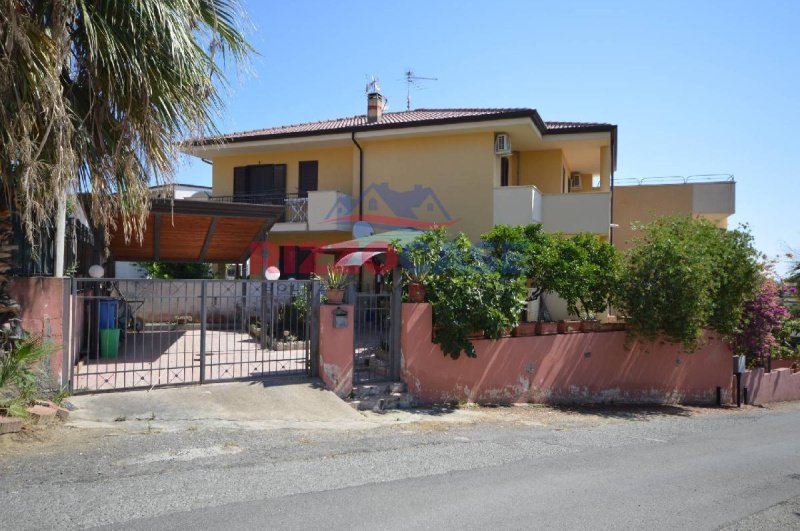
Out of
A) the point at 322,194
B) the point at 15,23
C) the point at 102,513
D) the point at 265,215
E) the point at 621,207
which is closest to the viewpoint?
the point at 102,513

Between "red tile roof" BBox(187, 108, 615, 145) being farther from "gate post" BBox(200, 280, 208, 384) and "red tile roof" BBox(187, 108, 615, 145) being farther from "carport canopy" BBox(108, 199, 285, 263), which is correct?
"gate post" BBox(200, 280, 208, 384)

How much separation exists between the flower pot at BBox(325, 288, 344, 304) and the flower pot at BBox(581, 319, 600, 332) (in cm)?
563

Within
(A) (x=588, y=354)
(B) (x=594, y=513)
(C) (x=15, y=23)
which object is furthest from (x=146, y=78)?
(A) (x=588, y=354)

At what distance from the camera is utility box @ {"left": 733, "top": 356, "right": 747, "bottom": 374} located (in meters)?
14.6

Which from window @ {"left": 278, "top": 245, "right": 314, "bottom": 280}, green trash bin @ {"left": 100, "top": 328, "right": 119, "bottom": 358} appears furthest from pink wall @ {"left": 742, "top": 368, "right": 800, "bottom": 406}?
green trash bin @ {"left": 100, "top": 328, "right": 119, "bottom": 358}

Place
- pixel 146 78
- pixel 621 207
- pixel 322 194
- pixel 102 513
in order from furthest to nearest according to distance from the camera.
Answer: pixel 621 207, pixel 322 194, pixel 146 78, pixel 102 513

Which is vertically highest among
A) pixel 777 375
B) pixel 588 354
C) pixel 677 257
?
pixel 677 257

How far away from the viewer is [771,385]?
16.3m

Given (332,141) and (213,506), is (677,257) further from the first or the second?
(332,141)

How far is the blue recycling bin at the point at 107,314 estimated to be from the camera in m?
11.7

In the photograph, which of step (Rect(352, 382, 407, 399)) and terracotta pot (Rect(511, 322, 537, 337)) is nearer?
step (Rect(352, 382, 407, 399))

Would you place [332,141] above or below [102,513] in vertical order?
above

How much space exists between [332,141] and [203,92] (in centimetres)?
1239

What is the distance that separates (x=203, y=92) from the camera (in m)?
7.54
